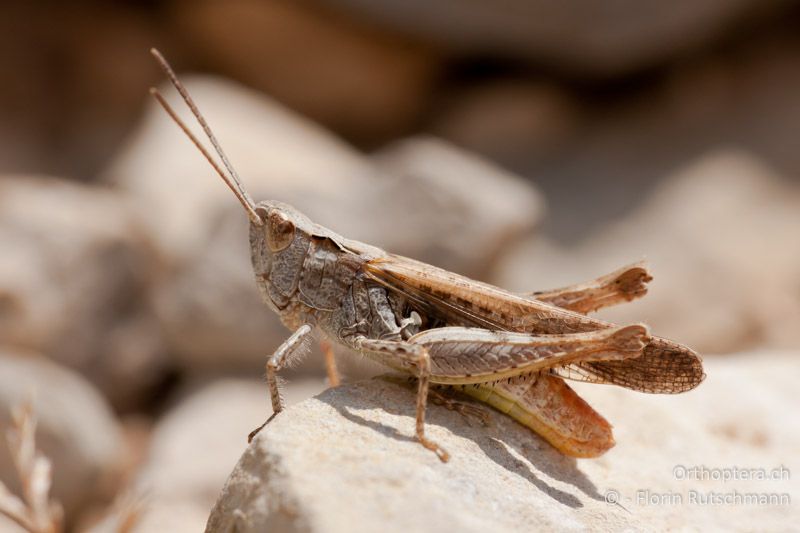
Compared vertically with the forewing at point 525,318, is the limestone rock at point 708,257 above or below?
above

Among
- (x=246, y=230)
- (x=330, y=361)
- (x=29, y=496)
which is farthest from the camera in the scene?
(x=246, y=230)

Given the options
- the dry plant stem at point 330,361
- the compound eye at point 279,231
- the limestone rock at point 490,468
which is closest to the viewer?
the limestone rock at point 490,468

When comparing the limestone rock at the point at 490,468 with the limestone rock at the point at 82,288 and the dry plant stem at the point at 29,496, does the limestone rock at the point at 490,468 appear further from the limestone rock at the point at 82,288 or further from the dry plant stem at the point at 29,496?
the limestone rock at the point at 82,288

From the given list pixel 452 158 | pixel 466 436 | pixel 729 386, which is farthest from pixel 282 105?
pixel 466 436

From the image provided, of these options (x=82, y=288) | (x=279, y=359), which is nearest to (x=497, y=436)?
(x=279, y=359)

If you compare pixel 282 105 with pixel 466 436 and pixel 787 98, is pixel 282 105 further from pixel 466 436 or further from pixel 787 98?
pixel 466 436

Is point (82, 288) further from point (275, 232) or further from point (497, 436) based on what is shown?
point (497, 436)

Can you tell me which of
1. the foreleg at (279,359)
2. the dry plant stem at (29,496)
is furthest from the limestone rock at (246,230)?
the dry plant stem at (29,496)
